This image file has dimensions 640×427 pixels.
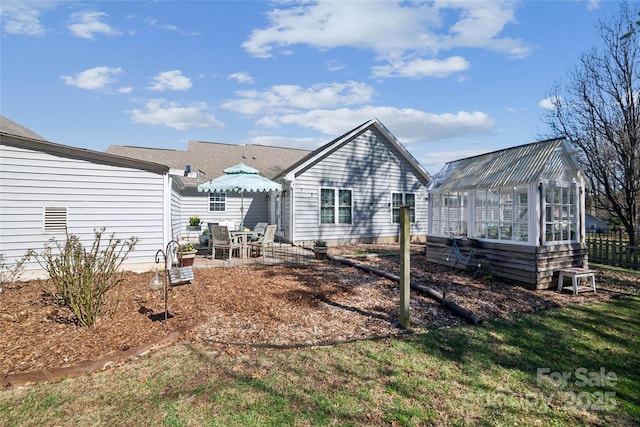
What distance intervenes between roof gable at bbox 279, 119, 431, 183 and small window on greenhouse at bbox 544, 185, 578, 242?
325 inches

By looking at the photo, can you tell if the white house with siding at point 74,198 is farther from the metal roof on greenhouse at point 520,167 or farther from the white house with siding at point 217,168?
the metal roof on greenhouse at point 520,167

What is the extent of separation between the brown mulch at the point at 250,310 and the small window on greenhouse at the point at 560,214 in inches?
58.6

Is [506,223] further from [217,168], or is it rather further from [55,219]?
[217,168]

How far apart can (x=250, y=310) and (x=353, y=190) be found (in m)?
10.7

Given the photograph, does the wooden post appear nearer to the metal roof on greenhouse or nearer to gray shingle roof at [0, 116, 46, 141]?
the metal roof on greenhouse

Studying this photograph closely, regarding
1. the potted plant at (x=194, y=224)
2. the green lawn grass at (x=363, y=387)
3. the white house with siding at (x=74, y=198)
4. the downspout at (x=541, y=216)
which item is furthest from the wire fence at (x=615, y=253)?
the potted plant at (x=194, y=224)

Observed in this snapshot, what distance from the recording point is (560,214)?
8117mm

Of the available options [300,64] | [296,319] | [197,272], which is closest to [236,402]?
[296,319]

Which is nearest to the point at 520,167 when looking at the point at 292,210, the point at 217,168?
the point at 292,210

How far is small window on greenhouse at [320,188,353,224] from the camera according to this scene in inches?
582

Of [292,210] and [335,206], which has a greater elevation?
[335,206]

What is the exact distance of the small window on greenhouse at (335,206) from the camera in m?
14.8

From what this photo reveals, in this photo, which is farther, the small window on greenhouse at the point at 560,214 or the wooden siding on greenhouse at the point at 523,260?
the small window on greenhouse at the point at 560,214

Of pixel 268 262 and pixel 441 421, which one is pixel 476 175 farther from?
pixel 441 421
